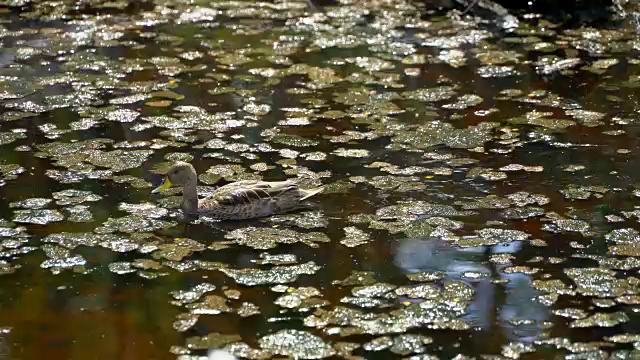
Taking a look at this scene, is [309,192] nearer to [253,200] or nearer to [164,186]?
[253,200]

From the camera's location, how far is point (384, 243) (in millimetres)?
6133

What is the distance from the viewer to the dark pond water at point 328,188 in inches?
205

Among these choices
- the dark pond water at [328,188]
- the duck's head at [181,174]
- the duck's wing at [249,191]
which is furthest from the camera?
the duck's head at [181,174]

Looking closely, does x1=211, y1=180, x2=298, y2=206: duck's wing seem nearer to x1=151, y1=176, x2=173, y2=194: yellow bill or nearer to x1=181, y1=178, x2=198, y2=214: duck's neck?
x1=181, y1=178, x2=198, y2=214: duck's neck

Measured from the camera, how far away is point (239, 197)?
21.5 feet

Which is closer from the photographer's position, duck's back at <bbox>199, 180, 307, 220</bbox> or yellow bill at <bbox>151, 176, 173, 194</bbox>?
duck's back at <bbox>199, 180, 307, 220</bbox>

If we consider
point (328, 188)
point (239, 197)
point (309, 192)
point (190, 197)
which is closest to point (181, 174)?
point (190, 197)

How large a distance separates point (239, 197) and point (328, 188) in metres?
0.70

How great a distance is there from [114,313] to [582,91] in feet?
17.0

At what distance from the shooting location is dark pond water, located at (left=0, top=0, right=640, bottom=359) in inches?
205

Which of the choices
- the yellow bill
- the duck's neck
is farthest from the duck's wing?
the yellow bill

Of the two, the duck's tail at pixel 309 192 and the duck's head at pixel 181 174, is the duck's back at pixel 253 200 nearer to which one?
the duck's tail at pixel 309 192

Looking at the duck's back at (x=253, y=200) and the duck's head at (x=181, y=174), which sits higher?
the duck's head at (x=181, y=174)

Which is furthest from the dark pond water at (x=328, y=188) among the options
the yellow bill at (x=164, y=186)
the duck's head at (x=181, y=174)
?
the duck's head at (x=181, y=174)
